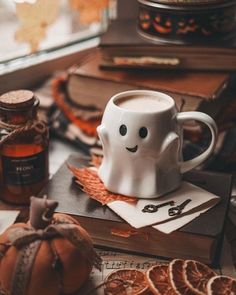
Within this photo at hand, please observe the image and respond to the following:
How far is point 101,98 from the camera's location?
901 mm

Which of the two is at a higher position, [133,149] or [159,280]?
[133,149]

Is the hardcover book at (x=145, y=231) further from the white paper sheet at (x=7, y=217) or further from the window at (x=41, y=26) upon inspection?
the window at (x=41, y=26)

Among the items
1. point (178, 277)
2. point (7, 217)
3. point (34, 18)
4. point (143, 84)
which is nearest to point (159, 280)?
point (178, 277)

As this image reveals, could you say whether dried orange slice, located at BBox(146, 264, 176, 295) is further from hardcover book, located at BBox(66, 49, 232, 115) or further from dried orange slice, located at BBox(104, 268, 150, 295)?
hardcover book, located at BBox(66, 49, 232, 115)

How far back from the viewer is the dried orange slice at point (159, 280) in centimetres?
59

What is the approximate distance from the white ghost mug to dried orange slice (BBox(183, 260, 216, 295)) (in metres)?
0.11

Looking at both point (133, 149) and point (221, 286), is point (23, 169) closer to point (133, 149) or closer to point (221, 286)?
point (133, 149)

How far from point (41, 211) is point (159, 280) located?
15 cm

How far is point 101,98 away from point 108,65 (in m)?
0.05

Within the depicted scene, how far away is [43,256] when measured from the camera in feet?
1.87

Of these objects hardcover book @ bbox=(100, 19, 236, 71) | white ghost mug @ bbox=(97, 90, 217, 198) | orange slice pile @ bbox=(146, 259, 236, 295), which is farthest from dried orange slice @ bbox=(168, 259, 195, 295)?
hardcover book @ bbox=(100, 19, 236, 71)

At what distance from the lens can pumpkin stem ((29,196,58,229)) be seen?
57 cm

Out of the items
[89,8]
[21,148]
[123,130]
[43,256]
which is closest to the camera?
[43,256]

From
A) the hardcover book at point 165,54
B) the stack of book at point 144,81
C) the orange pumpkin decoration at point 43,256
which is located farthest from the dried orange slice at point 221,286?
the hardcover book at point 165,54
